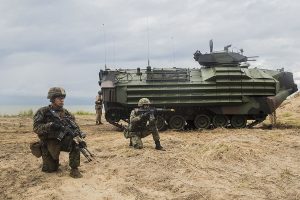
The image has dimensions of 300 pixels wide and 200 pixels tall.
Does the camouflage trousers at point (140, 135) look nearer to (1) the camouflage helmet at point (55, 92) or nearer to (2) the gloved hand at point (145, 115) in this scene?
(2) the gloved hand at point (145, 115)

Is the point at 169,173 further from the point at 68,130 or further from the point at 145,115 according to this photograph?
the point at 145,115

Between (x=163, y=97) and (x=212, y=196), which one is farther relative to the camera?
(x=163, y=97)

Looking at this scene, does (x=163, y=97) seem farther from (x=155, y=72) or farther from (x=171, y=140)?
(x=171, y=140)

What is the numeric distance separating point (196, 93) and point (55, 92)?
10541 millimetres

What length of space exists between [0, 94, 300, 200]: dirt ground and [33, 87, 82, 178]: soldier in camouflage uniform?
1.21 ft

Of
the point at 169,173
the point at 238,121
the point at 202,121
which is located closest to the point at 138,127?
the point at 169,173

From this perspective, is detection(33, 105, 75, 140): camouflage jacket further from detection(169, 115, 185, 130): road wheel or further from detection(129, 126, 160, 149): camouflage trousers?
detection(169, 115, 185, 130): road wheel

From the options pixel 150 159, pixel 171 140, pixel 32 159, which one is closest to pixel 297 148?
pixel 171 140

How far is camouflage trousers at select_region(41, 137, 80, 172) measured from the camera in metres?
9.48

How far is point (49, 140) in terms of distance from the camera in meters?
9.57

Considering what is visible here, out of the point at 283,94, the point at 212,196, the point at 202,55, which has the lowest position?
the point at 212,196

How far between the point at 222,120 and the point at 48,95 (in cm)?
1157

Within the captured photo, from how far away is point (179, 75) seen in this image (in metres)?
19.5

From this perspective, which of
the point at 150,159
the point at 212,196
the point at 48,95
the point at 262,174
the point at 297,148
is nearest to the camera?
the point at 212,196
